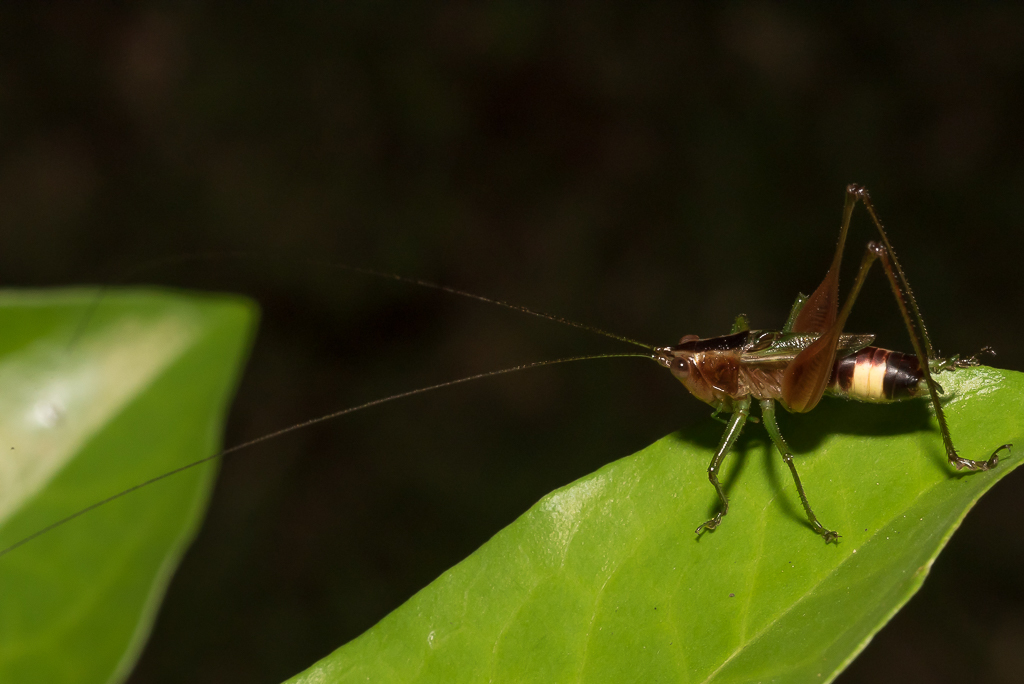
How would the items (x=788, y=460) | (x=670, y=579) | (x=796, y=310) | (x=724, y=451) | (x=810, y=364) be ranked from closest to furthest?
(x=670, y=579)
(x=788, y=460)
(x=724, y=451)
(x=810, y=364)
(x=796, y=310)

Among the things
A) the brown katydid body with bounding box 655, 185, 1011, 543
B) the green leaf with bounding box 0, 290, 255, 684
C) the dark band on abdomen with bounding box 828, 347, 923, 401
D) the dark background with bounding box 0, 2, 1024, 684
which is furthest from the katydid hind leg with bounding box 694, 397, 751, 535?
the dark background with bounding box 0, 2, 1024, 684

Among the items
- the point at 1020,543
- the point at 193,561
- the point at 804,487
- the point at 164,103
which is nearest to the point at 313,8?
the point at 164,103

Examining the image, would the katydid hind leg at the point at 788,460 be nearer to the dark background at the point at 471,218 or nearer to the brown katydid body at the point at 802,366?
the brown katydid body at the point at 802,366

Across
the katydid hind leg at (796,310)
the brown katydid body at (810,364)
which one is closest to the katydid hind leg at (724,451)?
the brown katydid body at (810,364)

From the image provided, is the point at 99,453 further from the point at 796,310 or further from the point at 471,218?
the point at 471,218

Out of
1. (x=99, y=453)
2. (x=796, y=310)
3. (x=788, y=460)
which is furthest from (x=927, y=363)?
(x=99, y=453)

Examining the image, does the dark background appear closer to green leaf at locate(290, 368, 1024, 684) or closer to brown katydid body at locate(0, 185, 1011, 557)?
brown katydid body at locate(0, 185, 1011, 557)
